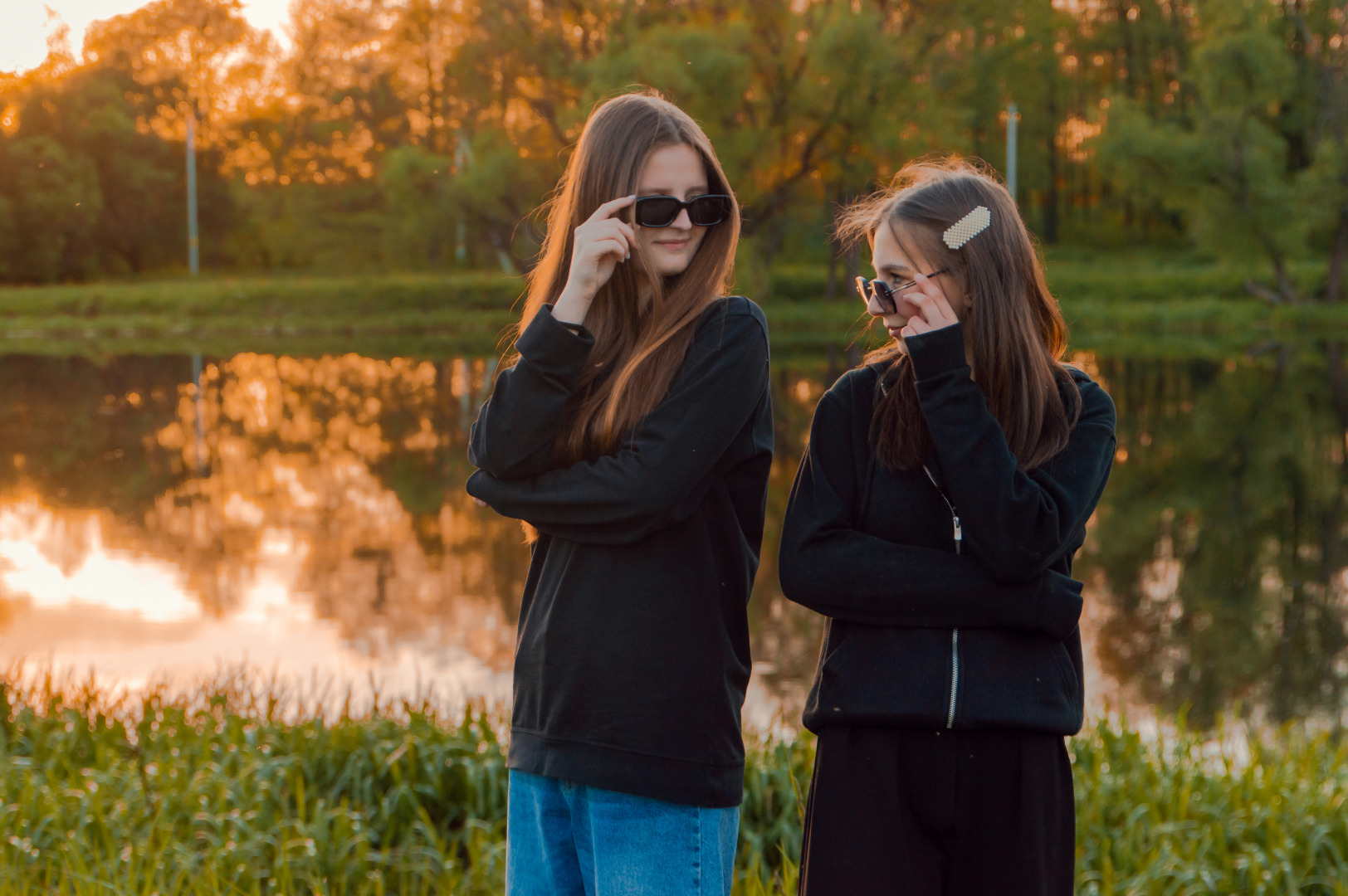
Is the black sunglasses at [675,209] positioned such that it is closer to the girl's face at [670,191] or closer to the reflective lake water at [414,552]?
the girl's face at [670,191]

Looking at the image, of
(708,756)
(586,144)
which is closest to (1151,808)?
(708,756)

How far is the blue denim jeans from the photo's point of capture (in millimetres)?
1683

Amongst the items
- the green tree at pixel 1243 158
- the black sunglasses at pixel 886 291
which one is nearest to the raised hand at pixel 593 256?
the black sunglasses at pixel 886 291

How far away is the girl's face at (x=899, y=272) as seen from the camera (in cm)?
189

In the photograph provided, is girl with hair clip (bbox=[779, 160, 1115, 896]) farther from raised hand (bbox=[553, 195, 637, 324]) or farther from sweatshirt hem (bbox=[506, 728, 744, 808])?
raised hand (bbox=[553, 195, 637, 324])

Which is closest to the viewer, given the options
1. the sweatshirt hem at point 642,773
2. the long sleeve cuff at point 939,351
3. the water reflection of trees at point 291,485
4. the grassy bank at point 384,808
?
the sweatshirt hem at point 642,773

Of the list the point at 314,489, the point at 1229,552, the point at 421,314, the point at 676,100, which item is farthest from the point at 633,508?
the point at 421,314

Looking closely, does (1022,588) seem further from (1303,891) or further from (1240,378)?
(1240,378)

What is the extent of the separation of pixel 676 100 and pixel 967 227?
18.2m

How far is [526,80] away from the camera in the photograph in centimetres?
3534

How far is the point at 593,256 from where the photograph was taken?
1729 mm

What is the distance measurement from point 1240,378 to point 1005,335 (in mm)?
18610

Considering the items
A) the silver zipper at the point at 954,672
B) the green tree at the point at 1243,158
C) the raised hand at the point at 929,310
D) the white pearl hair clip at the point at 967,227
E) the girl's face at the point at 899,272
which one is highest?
the green tree at the point at 1243,158

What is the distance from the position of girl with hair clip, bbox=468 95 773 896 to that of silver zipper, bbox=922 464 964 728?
0.27 meters
